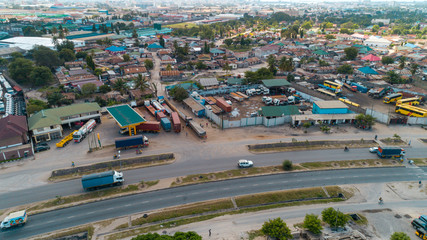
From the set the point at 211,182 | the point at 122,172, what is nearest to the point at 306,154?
the point at 211,182

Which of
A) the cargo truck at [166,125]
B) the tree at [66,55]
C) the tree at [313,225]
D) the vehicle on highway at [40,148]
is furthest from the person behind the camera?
the tree at [66,55]

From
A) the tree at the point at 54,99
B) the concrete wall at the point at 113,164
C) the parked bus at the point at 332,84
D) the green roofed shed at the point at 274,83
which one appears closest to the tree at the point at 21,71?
the tree at the point at 54,99

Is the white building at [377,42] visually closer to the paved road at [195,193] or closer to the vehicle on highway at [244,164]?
the paved road at [195,193]

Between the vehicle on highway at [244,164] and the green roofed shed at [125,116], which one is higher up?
the green roofed shed at [125,116]

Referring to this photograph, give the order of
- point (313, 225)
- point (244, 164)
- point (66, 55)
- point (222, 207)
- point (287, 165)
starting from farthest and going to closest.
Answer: point (66, 55), point (244, 164), point (287, 165), point (222, 207), point (313, 225)

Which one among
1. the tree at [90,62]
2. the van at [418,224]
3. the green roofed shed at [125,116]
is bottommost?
the van at [418,224]

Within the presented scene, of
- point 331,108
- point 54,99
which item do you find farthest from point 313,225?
point 54,99

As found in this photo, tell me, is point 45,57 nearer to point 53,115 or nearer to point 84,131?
point 53,115
